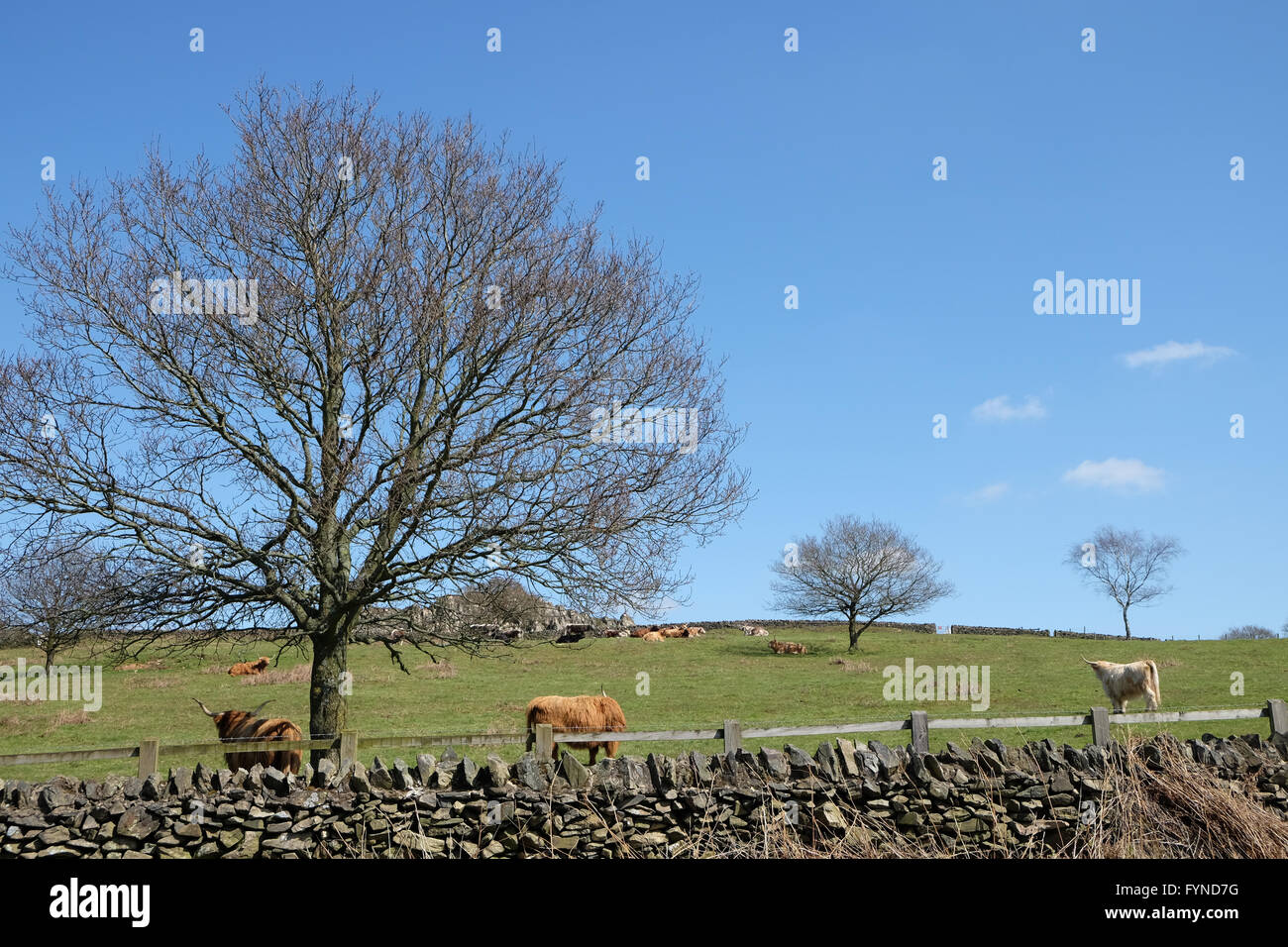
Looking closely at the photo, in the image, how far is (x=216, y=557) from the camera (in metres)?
16.3

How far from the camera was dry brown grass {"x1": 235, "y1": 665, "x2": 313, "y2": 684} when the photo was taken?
36.1 metres

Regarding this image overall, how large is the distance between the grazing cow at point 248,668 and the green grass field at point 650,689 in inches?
23.6

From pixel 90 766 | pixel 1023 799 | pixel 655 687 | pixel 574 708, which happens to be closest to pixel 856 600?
pixel 655 687

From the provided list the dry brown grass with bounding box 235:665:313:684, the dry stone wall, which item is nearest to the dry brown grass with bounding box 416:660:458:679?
the dry brown grass with bounding box 235:665:313:684

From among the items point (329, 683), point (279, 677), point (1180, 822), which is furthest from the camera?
point (279, 677)

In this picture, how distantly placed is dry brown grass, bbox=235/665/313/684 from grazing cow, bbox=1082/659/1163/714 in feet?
89.9

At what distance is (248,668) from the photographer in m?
38.5

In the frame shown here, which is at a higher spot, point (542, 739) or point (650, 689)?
point (542, 739)

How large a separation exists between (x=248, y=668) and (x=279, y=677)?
104 inches

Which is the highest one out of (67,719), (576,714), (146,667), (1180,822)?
(1180,822)

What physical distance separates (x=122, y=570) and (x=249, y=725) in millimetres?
3478

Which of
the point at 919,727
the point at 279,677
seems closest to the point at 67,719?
the point at 279,677

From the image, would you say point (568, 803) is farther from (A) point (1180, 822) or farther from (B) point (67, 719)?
(B) point (67, 719)
